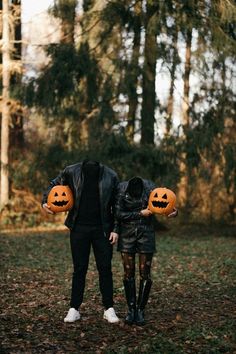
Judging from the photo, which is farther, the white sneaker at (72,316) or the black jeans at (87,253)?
the white sneaker at (72,316)

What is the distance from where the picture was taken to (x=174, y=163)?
14672 mm

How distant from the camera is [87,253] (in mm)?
6473

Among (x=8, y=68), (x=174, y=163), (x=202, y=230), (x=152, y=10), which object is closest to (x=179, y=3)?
(x=152, y=10)

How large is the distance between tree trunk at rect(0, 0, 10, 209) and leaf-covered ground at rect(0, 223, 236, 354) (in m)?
4.65

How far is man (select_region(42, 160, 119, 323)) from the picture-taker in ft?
20.8

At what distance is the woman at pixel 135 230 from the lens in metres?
6.39

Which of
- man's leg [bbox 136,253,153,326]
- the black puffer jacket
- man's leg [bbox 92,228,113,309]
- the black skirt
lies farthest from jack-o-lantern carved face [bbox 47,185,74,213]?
man's leg [bbox 136,253,153,326]

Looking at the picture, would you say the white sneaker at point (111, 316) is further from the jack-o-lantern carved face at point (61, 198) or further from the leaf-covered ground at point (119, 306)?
the jack-o-lantern carved face at point (61, 198)

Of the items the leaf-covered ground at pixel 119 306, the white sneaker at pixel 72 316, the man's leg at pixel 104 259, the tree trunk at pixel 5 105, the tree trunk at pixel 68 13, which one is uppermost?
the tree trunk at pixel 68 13

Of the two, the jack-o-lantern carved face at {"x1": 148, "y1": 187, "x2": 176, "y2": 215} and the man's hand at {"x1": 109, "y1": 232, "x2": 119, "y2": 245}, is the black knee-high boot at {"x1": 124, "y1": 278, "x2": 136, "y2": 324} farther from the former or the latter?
the jack-o-lantern carved face at {"x1": 148, "y1": 187, "x2": 176, "y2": 215}

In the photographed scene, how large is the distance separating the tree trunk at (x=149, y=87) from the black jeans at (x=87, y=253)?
8.94m

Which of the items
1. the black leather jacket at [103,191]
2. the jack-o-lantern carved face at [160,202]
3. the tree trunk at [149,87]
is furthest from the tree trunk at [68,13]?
the jack-o-lantern carved face at [160,202]

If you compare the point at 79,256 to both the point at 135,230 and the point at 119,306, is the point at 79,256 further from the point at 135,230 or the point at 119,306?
the point at 119,306

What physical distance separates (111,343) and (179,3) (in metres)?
10.6
